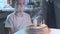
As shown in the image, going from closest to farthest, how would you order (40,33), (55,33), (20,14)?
(40,33)
(55,33)
(20,14)

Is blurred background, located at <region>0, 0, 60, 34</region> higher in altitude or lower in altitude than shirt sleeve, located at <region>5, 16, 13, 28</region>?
higher

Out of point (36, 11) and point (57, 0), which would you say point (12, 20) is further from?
point (57, 0)

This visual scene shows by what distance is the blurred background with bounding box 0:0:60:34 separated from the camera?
1.09 metres

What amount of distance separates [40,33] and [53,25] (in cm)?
51

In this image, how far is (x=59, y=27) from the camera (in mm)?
1099

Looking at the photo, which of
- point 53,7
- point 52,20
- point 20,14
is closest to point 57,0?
point 53,7

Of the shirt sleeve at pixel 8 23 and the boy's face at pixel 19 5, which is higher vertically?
the boy's face at pixel 19 5

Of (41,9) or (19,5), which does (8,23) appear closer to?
(19,5)

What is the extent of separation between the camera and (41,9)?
→ 1.10 meters

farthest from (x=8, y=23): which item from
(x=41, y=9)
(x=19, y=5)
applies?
(x=41, y=9)

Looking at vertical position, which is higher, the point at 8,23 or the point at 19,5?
the point at 19,5

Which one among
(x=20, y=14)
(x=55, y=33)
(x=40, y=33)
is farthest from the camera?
(x=20, y=14)

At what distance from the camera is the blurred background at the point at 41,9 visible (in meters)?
1.09

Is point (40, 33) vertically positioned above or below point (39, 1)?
below
